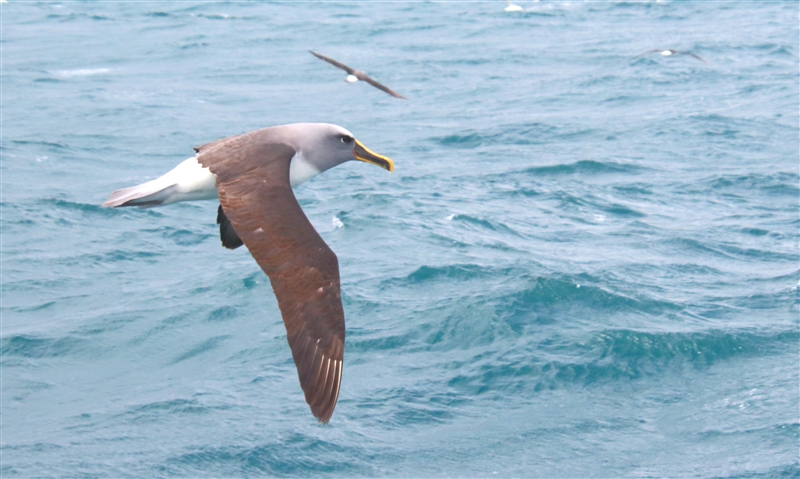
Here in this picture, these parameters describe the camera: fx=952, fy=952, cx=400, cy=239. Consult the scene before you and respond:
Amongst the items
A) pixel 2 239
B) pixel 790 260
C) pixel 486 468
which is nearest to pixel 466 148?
pixel 790 260

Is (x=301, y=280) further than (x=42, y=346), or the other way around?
(x=42, y=346)

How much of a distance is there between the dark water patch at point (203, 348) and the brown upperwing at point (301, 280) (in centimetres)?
943

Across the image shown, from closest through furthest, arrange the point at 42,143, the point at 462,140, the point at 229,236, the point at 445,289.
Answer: the point at 229,236, the point at 445,289, the point at 462,140, the point at 42,143

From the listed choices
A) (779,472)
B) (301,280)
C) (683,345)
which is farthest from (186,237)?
(301,280)

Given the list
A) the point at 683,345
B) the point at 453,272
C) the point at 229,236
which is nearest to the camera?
the point at 229,236

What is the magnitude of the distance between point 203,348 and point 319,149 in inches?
341

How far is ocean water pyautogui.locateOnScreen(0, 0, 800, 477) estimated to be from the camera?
546 inches

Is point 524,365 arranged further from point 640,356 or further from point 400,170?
point 400,170

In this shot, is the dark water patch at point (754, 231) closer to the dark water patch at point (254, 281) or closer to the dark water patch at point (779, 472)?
the dark water patch at point (779, 472)

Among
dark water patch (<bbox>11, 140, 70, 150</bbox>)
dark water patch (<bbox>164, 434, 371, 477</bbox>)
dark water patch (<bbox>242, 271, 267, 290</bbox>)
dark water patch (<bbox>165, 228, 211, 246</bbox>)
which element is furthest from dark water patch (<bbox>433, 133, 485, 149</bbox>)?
dark water patch (<bbox>164, 434, 371, 477</bbox>)

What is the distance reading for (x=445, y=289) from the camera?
17.2 meters

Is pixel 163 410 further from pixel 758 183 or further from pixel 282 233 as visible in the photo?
pixel 758 183

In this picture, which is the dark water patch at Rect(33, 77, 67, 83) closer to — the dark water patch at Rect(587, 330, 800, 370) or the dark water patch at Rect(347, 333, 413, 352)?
the dark water patch at Rect(347, 333, 413, 352)

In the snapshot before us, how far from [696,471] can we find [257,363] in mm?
7141
